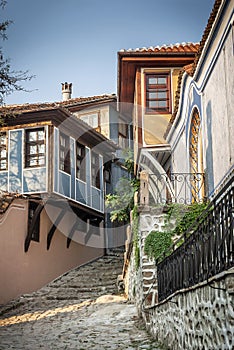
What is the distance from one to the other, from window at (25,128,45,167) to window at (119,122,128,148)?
318 inches

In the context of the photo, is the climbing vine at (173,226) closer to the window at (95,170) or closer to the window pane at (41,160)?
the window pane at (41,160)

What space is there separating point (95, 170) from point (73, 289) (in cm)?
734

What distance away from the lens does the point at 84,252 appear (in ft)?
78.4

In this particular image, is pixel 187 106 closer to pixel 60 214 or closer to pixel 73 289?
pixel 73 289

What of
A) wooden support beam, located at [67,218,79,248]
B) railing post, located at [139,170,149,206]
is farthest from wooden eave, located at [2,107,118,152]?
railing post, located at [139,170,149,206]

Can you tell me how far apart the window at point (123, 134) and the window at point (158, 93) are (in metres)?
10.5

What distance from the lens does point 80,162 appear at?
902 inches

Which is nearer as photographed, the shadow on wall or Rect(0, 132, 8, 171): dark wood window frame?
the shadow on wall

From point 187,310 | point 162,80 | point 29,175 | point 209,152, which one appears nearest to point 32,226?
point 29,175

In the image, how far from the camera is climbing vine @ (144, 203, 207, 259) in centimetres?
1245

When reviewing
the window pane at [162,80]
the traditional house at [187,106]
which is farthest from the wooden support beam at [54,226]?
the window pane at [162,80]

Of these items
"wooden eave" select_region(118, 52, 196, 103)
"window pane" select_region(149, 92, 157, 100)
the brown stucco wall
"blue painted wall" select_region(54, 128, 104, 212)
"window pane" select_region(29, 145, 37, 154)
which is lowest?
the brown stucco wall

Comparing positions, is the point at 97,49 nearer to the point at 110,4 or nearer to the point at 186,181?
the point at 110,4

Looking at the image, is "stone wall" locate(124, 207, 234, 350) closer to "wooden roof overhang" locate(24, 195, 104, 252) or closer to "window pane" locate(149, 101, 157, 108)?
"window pane" locate(149, 101, 157, 108)
